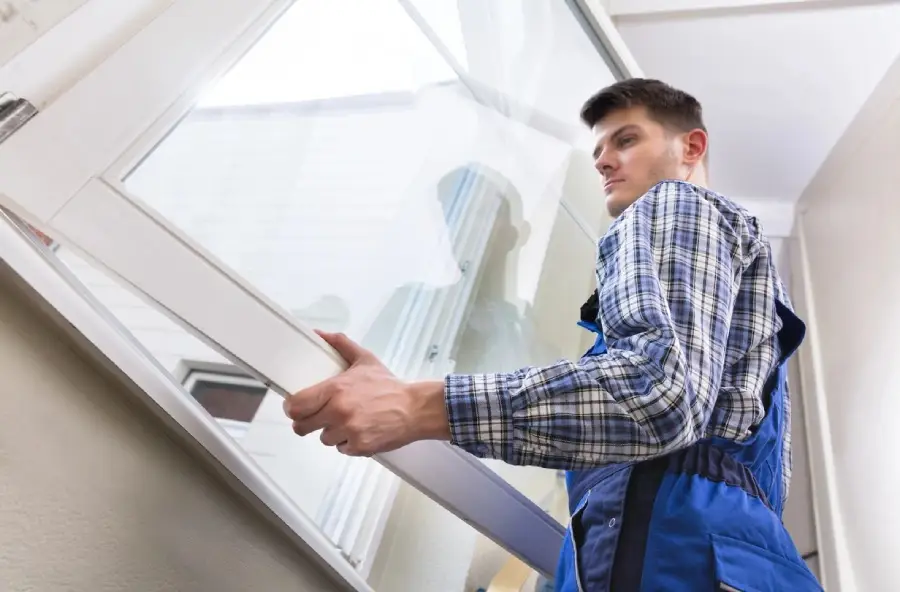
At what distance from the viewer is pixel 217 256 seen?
564 mm

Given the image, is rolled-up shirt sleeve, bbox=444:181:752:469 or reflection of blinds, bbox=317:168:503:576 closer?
rolled-up shirt sleeve, bbox=444:181:752:469

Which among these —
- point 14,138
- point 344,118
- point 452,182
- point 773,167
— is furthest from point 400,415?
point 773,167

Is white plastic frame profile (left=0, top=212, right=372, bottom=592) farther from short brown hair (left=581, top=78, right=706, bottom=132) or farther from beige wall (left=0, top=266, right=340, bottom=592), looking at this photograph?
short brown hair (left=581, top=78, right=706, bottom=132)

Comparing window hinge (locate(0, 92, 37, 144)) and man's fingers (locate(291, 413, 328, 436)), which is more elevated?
window hinge (locate(0, 92, 37, 144))

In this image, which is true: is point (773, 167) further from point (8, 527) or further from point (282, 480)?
point (8, 527)

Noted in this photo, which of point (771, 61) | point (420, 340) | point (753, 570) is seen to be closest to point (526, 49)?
point (420, 340)

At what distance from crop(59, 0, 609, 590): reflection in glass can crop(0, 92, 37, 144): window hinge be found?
86mm

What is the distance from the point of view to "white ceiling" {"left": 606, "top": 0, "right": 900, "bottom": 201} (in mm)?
1580

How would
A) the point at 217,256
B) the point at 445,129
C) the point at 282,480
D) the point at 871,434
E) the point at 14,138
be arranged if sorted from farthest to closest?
the point at 871,434 → the point at 445,129 → the point at 282,480 → the point at 217,256 → the point at 14,138

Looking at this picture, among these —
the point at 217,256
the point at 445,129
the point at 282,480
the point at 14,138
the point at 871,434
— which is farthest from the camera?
the point at 871,434

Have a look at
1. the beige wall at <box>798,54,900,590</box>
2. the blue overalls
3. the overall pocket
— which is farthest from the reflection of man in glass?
the beige wall at <box>798,54,900,590</box>

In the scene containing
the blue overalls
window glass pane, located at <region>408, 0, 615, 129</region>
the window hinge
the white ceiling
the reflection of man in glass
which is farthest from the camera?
the white ceiling

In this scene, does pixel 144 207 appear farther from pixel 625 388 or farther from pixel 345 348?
pixel 625 388

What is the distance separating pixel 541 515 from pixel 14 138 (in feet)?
2.39
